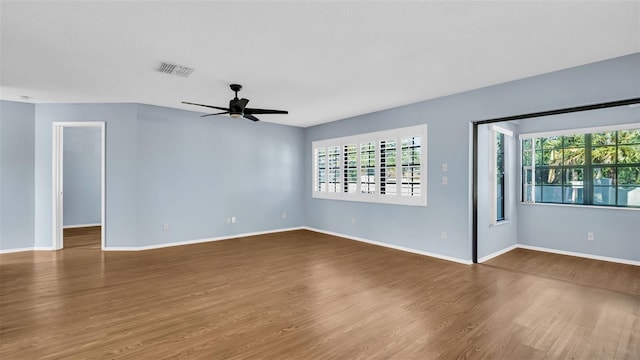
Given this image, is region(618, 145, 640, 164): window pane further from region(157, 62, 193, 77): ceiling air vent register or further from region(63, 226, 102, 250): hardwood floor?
region(63, 226, 102, 250): hardwood floor

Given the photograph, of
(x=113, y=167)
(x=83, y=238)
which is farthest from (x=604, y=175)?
(x=83, y=238)

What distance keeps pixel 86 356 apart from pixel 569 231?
22.0 feet

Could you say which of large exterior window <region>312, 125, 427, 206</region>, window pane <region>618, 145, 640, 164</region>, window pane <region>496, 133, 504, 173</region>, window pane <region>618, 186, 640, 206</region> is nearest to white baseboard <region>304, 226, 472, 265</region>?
large exterior window <region>312, 125, 427, 206</region>

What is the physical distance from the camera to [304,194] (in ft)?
25.2

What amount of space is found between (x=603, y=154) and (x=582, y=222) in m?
1.23

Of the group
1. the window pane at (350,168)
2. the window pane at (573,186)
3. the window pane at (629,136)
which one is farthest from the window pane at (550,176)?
the window pane at (350,168)

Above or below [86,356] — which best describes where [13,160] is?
above

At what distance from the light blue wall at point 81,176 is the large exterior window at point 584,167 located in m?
10.2

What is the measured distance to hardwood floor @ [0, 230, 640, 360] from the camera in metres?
2.22

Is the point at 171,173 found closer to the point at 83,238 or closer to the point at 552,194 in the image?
the point at 83,238

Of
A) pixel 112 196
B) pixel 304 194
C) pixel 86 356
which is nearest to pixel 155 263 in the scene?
pixel 112 196

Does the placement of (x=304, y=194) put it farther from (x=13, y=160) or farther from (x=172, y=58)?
(x=13, y=160)

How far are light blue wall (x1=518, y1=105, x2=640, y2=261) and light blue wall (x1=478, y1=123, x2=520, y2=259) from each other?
0.25 metres

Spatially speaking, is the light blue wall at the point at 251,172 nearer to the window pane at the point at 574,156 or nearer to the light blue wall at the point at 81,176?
the window pane at the point at 574,156
